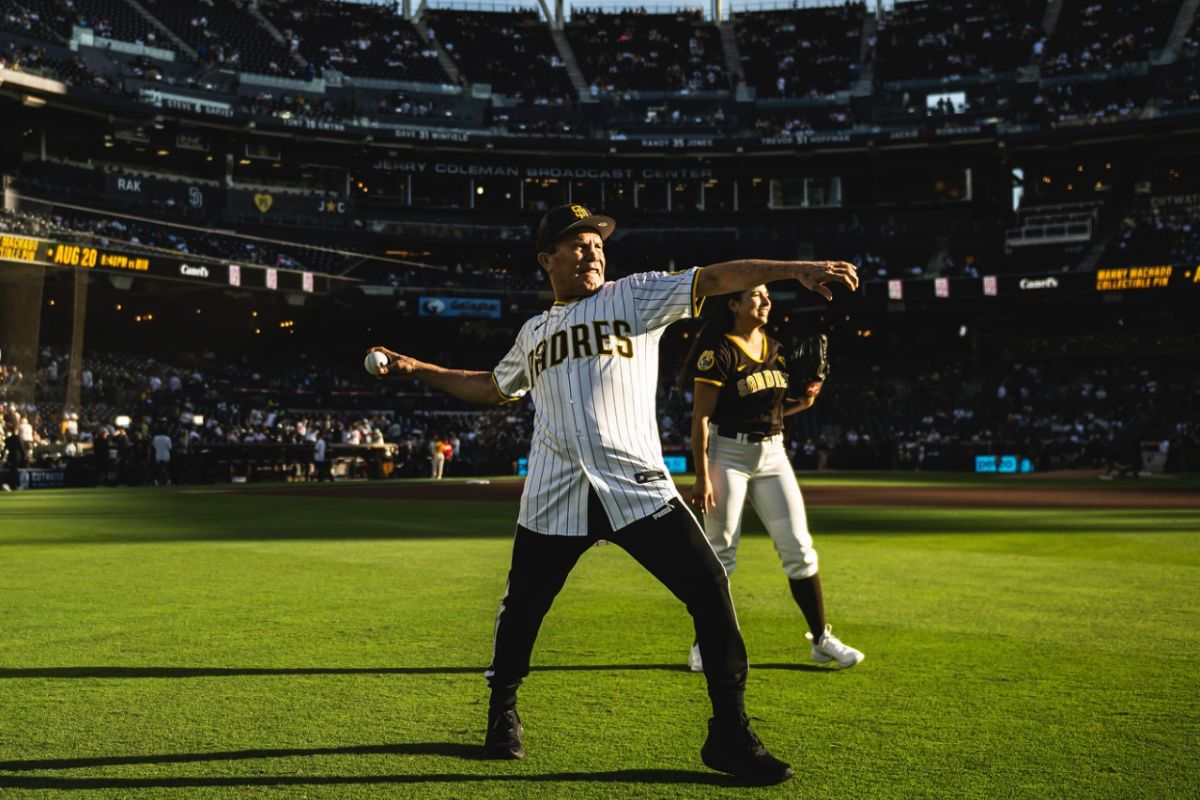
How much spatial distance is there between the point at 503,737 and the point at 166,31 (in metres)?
54.7

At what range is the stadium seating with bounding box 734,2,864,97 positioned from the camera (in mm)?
59750

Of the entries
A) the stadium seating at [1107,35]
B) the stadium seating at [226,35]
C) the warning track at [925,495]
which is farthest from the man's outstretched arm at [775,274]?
the stadium seating at [1107,35]

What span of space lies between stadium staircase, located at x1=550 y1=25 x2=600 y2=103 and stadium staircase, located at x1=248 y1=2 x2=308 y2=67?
46.8 feet

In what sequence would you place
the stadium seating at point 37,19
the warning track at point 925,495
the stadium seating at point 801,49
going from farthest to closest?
the stadium seating at point 801,49, the stadium seating at point 37,19, the warning track at point 925,495

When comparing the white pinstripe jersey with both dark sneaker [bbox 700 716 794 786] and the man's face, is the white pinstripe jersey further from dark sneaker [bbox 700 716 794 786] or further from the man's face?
dark sneaker [bbox 700 716 794 786]

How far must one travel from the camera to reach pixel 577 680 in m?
5.74

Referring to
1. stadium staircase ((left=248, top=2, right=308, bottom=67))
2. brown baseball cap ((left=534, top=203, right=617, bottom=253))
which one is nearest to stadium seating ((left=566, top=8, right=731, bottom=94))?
stadium staircase ((left=248, top=2, right=308, bottom=67))

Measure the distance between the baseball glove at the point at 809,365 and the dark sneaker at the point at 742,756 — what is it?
2905 mm

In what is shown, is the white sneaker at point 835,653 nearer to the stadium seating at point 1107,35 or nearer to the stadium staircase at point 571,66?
the stadium seating at point 1107,35

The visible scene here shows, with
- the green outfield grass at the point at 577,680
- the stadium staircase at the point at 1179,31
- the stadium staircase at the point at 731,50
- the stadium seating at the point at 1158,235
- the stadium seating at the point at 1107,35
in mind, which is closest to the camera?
the green outfield grass at the point at 577,680

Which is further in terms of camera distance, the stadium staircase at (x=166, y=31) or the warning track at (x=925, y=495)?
the stadium staircase at (x=166, y=31)

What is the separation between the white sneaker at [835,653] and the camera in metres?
6.05

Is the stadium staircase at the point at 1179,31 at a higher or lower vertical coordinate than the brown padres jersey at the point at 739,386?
higher

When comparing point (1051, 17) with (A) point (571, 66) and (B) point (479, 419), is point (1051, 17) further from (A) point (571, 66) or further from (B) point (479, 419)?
(B) point (479, 419)
